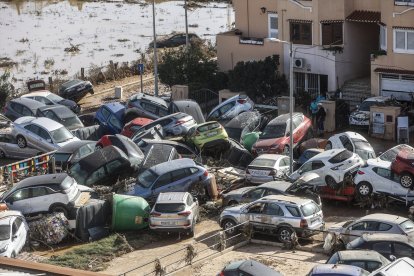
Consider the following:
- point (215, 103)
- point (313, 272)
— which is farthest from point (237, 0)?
point (313, 272)

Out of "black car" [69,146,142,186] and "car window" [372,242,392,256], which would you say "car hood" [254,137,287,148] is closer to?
"black car" [69,146,142,186]

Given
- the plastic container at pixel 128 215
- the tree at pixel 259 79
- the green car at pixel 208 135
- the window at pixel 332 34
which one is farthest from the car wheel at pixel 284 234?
the window at pixel 332 34

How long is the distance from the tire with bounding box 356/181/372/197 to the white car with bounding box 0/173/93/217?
361 inches

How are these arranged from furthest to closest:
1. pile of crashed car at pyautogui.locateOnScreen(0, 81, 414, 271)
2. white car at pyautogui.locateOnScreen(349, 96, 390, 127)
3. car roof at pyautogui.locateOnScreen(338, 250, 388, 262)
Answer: white car at pyautogui.locateOnScreen(349, 96, 390, 127) < pile of crashed car at pyautogui.locateOnScreen(0, 81, 414, 271) < car roof at pyautogui.locateOnScreen(338, 250, 388, 262)

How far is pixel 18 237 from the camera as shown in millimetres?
27891

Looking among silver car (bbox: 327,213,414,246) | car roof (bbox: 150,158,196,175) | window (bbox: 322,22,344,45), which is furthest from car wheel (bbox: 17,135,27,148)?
silver car (bbox: 327,213,414,246)

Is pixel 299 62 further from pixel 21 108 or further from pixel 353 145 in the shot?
pixel 21 108

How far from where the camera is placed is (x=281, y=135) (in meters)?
36.6

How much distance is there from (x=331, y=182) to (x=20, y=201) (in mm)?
10341

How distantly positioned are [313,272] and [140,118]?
19.5m

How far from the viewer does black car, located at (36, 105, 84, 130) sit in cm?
4106

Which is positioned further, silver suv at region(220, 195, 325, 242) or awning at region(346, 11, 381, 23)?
awning at region(346, 11, 381, 23)

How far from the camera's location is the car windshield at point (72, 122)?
135 feet

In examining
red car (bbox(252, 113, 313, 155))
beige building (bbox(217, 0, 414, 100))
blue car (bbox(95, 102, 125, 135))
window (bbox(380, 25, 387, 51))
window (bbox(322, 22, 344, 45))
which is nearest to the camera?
red car (bbox(252, 113, 313, 155))
